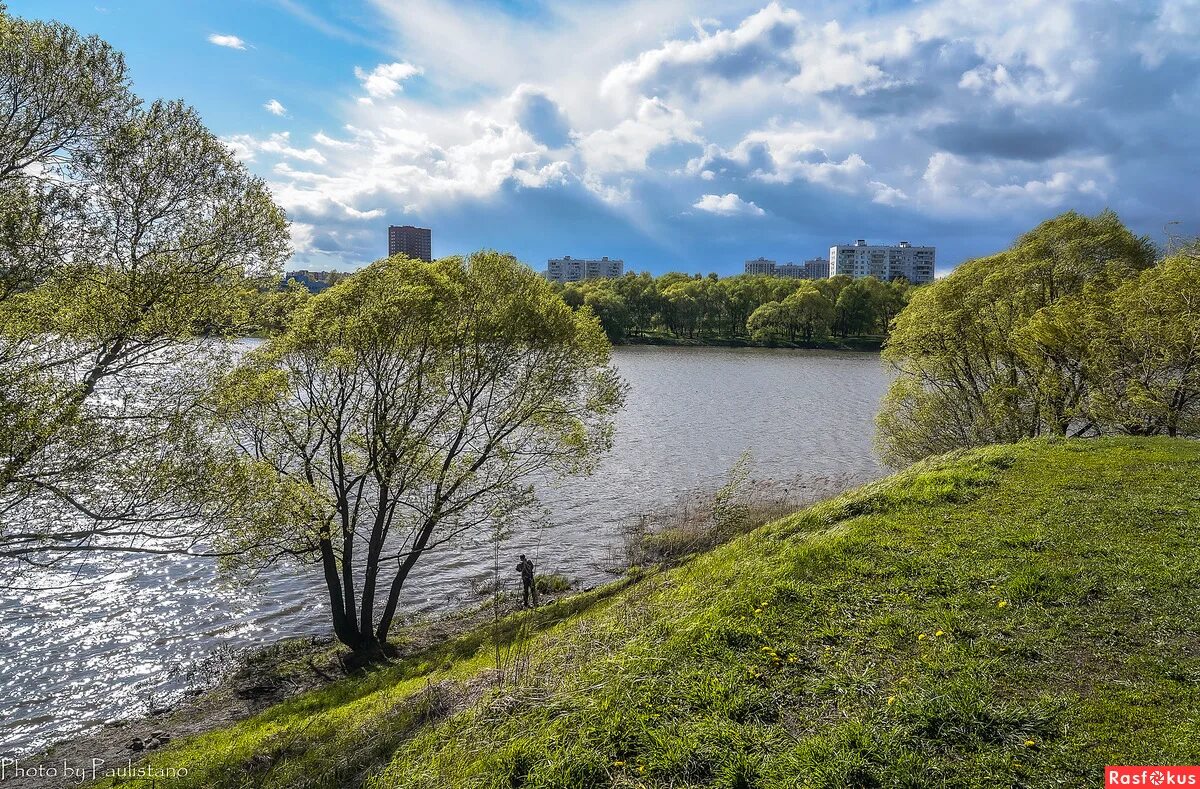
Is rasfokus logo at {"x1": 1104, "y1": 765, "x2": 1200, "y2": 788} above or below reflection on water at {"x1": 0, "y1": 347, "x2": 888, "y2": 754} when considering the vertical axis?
above

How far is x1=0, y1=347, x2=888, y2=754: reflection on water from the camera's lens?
15344mm

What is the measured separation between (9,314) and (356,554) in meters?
15.1

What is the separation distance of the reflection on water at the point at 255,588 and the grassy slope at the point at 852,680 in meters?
5.13

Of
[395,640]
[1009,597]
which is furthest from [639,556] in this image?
[1009,597]

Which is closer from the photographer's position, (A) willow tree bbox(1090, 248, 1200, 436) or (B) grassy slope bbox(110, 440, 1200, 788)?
(B) grassy slope bbox(110, 440, 1200, 788)

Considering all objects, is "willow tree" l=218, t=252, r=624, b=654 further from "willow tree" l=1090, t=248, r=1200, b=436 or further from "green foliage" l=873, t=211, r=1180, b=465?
"willow tree" l=1090, t=248, r=1200, b=436

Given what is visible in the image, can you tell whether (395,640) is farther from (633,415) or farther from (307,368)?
(633,415)

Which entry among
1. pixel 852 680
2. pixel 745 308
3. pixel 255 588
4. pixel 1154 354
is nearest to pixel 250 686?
pixel 255 588

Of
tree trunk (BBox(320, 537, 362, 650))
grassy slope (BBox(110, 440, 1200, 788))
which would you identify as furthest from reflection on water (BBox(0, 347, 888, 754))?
grassy slope (BBox(110, 440, 1200, 788))

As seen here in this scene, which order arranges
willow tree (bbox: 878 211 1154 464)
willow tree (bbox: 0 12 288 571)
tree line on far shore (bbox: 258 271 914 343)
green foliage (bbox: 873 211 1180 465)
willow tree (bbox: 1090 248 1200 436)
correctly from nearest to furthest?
willow tree (bbox: 0 12 288 571), willow tree (bbox: 1090 248 1200 436), green foliage (bbox: 873 211 1180 465), willow tree (bbox: 878 211 1154 464), tree line on far shore (bbox: 258 271 914 343)

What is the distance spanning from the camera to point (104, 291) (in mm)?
11203

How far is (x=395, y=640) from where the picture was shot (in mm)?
18078

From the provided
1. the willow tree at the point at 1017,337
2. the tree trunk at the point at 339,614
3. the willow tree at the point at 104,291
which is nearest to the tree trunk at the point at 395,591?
the tree trunk at the point at 339,614

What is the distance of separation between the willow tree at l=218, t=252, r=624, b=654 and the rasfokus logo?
47.5 ft
